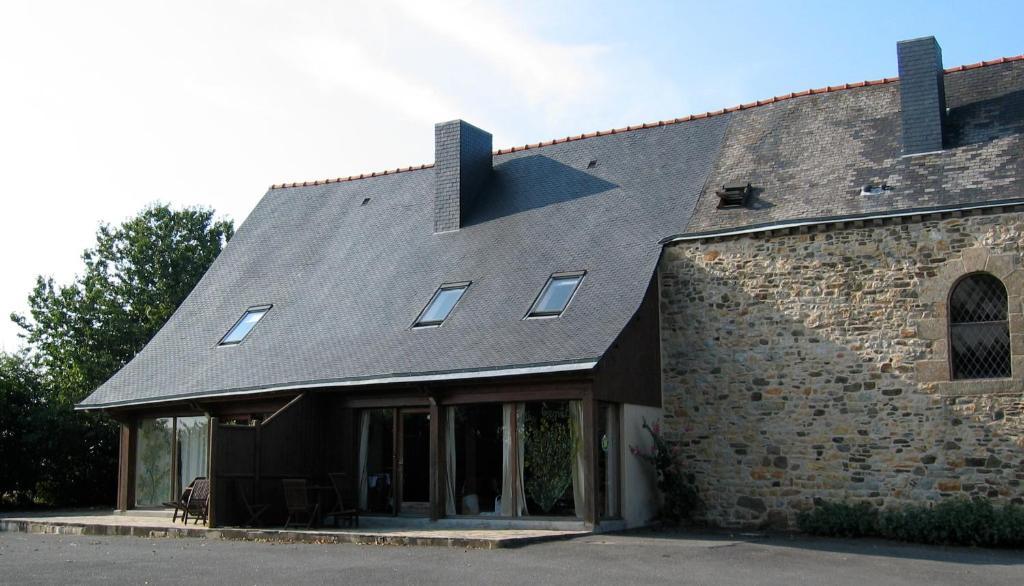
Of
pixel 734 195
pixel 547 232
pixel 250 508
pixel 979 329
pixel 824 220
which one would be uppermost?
pixel 734 195

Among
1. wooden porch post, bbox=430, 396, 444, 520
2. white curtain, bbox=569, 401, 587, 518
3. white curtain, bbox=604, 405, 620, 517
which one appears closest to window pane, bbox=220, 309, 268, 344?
wooden porch post, bbox=430, 396, 444, 520

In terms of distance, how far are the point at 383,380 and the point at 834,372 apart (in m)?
6.45

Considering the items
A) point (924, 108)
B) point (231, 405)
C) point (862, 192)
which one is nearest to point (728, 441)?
point (862, 192)

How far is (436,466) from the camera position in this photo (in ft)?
51.2

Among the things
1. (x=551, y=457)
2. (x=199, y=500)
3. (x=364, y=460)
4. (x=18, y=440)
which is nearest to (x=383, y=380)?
(x=364, y=460)

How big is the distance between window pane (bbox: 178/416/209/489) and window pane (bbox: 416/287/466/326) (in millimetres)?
4728

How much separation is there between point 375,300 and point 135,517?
5.77 meters

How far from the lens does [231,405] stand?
1817 centimetres

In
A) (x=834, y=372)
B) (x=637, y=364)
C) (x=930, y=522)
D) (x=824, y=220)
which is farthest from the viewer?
(x=637, y=364)

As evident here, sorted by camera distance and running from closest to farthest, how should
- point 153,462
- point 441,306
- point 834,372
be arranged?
point 834,372, point 441,306, point 153,462

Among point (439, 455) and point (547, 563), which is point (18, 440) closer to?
point (439, 455)

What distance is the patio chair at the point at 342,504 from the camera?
630 inches

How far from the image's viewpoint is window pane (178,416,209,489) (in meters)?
19.0

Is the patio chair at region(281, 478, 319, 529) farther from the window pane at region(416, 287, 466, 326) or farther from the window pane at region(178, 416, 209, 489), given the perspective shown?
the window pane at region(178, 416, 209, 489)
